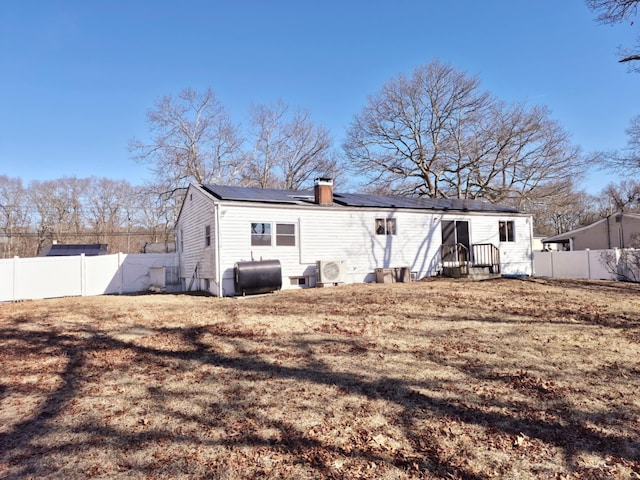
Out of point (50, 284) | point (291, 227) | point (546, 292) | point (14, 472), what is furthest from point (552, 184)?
point (14, 472)

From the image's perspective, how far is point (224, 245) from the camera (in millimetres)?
12414

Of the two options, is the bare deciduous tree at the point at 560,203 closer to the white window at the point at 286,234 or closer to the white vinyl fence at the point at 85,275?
the white window at the point at 286,234

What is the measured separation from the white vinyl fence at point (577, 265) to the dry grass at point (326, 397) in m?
11.2

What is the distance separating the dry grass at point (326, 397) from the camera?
112 inches

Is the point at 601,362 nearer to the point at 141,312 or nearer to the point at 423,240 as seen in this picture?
the point at 141,312

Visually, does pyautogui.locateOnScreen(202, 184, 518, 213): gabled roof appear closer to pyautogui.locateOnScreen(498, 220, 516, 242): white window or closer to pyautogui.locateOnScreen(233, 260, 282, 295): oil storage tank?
pyautogui.locateOnScreen(498, 220, 516, 242): white window

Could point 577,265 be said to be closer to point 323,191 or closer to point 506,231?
point 506,231

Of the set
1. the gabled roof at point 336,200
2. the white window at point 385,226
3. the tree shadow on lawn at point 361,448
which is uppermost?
the gabled roof at point 336,200

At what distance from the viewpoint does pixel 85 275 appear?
577 inches

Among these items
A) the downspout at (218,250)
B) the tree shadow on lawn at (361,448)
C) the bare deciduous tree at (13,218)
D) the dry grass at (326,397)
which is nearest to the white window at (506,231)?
the dry grass at (326,397)

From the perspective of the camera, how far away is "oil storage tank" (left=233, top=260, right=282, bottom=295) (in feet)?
38.7

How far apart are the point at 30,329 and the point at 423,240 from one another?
1271 centimetres

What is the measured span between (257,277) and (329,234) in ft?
11.2

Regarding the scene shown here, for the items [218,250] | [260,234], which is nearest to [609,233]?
[260,234]
